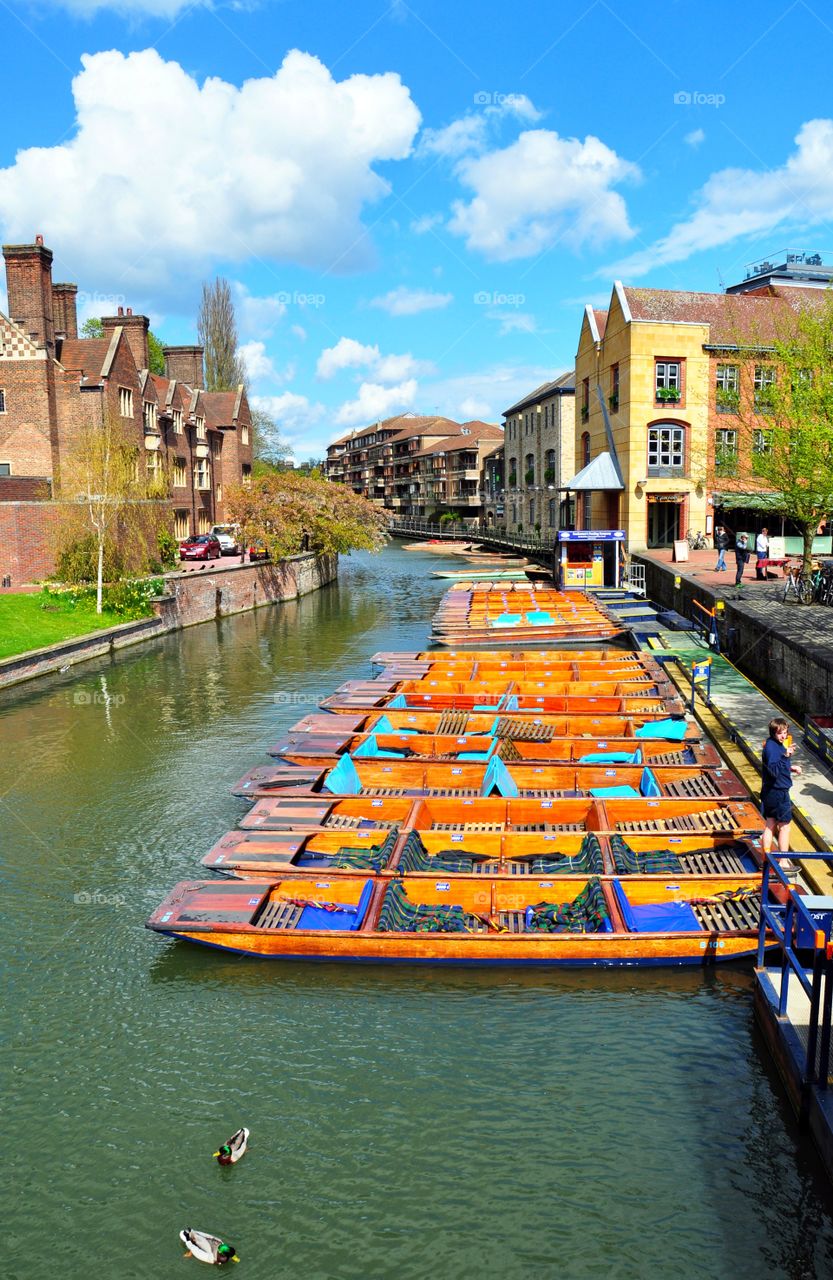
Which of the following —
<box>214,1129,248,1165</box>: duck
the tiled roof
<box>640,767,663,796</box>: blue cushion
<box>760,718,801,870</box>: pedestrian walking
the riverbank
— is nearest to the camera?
<box>214,1129,248,1165</box>: duck

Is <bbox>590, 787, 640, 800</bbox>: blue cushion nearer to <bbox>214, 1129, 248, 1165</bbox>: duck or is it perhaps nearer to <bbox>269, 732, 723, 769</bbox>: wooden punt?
<bbox>269, 732, 723, 769</bbox>: wooden punt

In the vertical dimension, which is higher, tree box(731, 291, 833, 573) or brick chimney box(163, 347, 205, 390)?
brick chimney box(163, 347, 205, 390)

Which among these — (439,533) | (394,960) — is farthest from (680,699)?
(439,533)

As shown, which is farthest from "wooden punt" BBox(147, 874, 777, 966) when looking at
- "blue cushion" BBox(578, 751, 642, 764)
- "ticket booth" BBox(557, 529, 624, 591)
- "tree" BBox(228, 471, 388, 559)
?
"tree" BBox(228, 471, 388, 559)

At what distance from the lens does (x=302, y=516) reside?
152 ft

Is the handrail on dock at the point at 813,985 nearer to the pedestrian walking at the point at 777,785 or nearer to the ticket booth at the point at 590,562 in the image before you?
the pedestrian walking at the point at 777,785

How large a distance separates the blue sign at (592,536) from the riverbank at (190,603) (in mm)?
13320

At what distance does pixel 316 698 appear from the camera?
2378 cm

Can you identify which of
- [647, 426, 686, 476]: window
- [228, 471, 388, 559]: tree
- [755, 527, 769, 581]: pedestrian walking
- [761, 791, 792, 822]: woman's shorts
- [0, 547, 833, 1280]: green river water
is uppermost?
[647, 426, 686, 476]: window

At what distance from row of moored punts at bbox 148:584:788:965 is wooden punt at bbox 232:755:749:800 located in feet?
0.10

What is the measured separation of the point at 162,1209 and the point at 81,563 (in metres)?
29.2

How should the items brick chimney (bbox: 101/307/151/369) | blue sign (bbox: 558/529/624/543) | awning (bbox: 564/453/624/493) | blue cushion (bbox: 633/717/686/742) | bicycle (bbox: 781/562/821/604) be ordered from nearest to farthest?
blue cushion (bbox: 633/717/686/742), bicycle (bbox: 781/562/821/604), blue sign (bbox: 558/529/624/543), awning (bbox: 564/453/624/493), brick chimney (bbox: 101/307/151/369)

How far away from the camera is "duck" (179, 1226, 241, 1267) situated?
21.3 feet

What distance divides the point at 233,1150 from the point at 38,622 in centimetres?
2441
